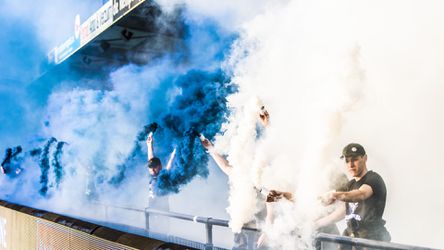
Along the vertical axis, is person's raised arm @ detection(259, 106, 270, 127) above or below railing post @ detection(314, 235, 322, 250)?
above

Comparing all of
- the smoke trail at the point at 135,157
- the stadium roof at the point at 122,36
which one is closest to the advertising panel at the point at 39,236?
the smoke trail at the point at 135,157

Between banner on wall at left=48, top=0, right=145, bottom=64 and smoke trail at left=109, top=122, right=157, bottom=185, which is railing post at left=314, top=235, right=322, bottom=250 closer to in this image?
smoke trail at left=109, top=122, right=157, bottom=185

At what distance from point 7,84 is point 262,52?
5.35 meters

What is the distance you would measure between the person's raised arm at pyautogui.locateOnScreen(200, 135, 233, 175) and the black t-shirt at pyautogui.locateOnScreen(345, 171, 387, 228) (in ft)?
3.05

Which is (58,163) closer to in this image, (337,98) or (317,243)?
(317,243)

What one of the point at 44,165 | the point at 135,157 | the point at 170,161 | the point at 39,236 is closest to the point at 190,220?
the point at 170,161

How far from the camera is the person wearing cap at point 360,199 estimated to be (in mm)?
2156

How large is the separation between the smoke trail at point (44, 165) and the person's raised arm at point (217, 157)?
3159 millimetres

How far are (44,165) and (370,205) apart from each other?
15.5ft

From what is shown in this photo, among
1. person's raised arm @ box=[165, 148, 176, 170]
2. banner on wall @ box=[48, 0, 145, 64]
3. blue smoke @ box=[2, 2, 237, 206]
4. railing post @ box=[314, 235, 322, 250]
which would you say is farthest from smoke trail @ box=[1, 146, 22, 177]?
railing post @ box=[314, 235, 322, 250]

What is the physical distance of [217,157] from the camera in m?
3.03

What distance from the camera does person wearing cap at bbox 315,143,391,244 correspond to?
216 centimetres

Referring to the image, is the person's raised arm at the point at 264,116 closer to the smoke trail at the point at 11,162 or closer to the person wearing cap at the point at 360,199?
the person wearing cap at the point at 360,199

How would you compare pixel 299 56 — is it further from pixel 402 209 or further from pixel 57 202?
pixel 57 202
